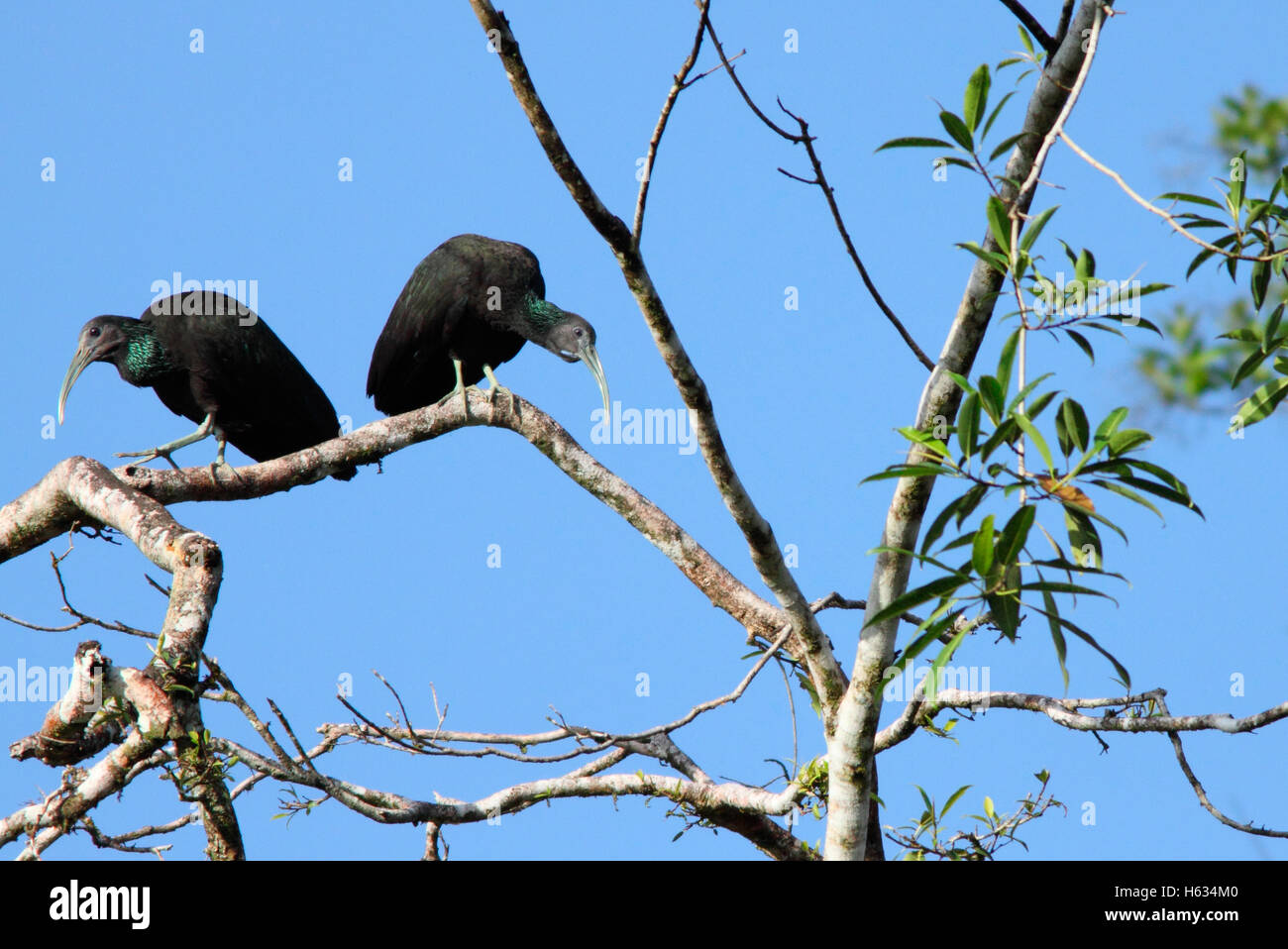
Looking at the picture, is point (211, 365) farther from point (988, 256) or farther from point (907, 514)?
point (988, 256)

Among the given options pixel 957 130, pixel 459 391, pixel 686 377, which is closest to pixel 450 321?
pixel 459 391

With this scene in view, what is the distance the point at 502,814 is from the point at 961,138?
7.88 ft

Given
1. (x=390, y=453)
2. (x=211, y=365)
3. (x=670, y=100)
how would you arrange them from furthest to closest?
(x=211, y=365)
(x=390, y=453)
(x=670, y=100)

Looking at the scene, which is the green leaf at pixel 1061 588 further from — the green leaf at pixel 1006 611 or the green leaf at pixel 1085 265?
the green leaf at pixel 1085 265

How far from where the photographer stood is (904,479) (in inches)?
121

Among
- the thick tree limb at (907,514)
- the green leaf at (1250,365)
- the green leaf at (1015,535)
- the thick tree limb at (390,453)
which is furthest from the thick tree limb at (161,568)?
the green leaf at (1250,365)

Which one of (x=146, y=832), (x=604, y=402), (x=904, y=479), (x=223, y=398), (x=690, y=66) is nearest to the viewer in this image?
(x=690, y=66)

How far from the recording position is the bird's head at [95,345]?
5.82 meters

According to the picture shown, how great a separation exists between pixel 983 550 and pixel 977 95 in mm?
1196

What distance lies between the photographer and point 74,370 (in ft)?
19.3

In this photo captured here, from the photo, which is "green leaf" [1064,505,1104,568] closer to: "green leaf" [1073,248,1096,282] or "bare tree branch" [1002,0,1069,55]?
"green leaf" [1073,248,1096,282]

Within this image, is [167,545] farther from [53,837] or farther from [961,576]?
[961,576]

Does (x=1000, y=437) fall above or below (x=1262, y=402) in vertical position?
below
